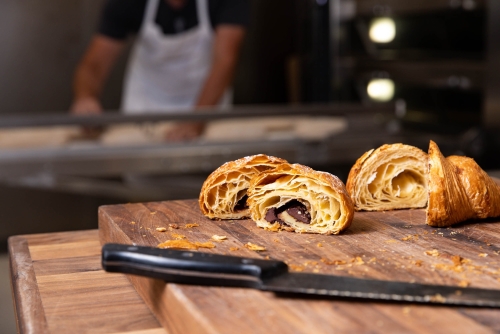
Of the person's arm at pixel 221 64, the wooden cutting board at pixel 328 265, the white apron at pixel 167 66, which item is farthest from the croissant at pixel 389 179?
the white apron at pixel 167 66

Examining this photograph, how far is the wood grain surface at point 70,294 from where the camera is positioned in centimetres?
97

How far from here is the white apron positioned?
15.0ft

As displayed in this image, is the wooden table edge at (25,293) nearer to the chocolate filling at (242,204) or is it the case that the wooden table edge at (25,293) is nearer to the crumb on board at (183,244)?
the crumb on board at (183,244)

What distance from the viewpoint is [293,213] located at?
123cm

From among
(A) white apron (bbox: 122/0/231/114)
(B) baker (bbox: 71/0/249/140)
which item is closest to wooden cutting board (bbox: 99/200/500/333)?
(B) baker (bbox: 71/0/249/140)

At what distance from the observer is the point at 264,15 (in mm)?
5914

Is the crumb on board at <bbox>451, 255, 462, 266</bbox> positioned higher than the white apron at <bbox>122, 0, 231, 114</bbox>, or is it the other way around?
the white apron at <bbox>122, 0, 231, 114</bbox>

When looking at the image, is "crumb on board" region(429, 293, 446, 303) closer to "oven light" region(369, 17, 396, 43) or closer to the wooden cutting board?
the wooden cutting board

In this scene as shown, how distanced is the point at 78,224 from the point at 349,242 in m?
2.00

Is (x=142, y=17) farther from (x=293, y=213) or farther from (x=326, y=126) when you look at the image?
(x=293, y=213)

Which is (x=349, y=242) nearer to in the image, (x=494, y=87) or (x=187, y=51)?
(x=494, y=87)

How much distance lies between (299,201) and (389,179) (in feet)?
0.83

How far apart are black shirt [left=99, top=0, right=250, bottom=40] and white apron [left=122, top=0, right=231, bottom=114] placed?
0.11ft

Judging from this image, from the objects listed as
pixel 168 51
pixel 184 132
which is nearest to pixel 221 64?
pixel 168 51
